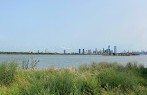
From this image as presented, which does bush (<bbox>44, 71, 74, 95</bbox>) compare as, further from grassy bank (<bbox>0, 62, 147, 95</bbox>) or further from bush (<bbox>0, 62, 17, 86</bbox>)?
bush (<bbox>0, 62, 17, 86</bbox>)

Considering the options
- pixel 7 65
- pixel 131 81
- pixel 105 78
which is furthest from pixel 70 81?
pixel 7 65

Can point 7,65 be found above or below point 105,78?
above

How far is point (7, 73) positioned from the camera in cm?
642

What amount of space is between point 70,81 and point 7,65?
3968 mm

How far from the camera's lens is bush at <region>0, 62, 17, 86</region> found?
621cm

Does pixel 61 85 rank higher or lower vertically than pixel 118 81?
higher

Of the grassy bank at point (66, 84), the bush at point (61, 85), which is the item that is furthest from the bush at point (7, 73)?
the bush at point (61, 85)

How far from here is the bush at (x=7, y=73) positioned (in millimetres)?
6210

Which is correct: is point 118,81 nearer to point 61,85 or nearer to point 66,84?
point 66,84

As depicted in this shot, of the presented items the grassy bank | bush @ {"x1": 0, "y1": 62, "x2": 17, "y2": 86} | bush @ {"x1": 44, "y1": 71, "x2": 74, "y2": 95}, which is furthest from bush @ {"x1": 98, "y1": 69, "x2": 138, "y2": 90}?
bush @ {"x1": 0, "y1": 62, "x2": 17, "y2": 86}

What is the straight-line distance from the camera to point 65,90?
4117mm

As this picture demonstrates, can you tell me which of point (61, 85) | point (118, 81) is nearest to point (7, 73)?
point (61, 85)

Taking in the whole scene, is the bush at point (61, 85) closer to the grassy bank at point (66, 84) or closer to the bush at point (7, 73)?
the grassy bank at point (66, 84)

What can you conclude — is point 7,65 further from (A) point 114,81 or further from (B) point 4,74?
(A) point 114,81
